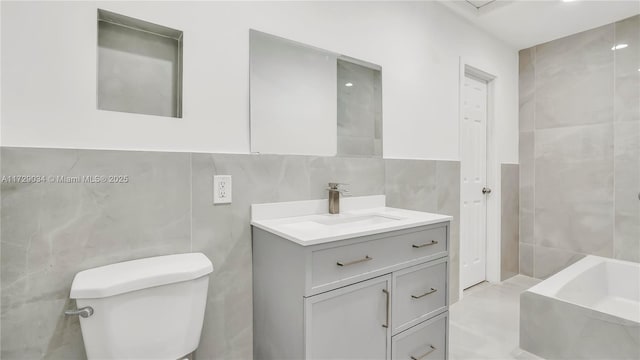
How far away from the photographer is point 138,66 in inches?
48.1

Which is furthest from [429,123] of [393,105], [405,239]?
[405,239]

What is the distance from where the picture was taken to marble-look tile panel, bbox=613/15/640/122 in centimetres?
240

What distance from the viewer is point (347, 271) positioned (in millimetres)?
1173

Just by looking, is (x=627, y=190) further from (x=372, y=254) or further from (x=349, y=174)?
(x=372, y=254)

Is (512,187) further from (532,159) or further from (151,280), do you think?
(151,280)

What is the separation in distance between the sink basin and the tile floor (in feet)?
3.20

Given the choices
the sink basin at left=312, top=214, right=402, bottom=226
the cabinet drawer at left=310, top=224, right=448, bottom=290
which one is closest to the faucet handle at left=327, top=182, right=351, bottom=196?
the sink basin at left=312, top=214, right=402, bottom=226

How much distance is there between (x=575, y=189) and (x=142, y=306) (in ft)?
11.3

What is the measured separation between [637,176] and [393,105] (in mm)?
2164

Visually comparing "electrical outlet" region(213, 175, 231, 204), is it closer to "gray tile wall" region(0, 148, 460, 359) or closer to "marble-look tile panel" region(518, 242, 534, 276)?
"gray tile wall" region(0, 148, 460, 359)

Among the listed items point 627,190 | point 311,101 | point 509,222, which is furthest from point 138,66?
point 627,190

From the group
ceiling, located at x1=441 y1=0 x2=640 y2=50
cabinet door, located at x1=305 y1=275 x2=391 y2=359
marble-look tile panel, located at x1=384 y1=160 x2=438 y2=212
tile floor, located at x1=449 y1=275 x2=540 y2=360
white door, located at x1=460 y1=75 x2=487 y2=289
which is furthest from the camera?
white door, located at x1=460 y1=75 x2=487 y2=289

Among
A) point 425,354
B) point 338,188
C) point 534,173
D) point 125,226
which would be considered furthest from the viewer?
point 534,173

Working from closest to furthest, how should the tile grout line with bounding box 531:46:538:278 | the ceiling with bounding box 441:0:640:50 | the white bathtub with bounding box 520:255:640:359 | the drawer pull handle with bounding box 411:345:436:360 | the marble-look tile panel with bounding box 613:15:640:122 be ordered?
the drawer pull handle with bounding box 411:345:436:360 < the white bathtub with bounding box 520:255:640:359 < the ceiling with bounding box 441:0:640:50 < the marble-look tile panel with bounding box 613:15:640:122 < the tile grout line with bounding box 531:46:538:278
